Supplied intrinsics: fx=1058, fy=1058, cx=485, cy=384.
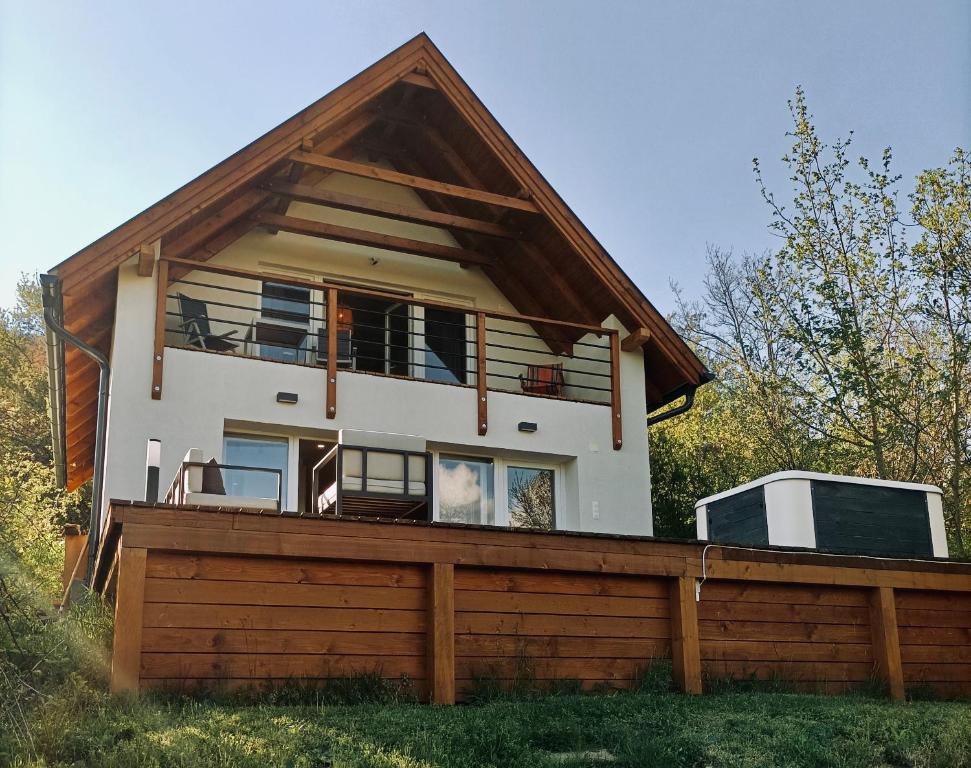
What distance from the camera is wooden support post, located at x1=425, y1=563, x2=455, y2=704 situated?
6629 millimetres

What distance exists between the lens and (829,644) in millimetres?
8211

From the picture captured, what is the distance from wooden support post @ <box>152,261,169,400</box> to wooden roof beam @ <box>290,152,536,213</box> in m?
1.77

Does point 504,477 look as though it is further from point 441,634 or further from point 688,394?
point 441,634

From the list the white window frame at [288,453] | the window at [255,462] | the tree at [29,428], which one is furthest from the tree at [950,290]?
the tree at [29,428]

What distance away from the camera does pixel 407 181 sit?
11.0 m

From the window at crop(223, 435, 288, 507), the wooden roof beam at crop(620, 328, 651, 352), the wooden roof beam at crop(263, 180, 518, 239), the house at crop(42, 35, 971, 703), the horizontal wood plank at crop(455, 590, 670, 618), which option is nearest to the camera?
the house at crop(42, 35, 971, 703)

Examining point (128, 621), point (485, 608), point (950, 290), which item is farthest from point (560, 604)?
point (950, 290)

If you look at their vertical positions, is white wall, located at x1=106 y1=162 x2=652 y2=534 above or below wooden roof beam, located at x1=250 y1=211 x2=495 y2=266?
below

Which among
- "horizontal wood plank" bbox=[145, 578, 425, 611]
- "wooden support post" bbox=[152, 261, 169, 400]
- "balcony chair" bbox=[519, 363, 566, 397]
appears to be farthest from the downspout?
"horizontal wood plank" bbox=[145, 578, 425, 611]

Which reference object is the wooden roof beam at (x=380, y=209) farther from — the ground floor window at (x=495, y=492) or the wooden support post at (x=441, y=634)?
the wooden support post at (x=441, y=634)

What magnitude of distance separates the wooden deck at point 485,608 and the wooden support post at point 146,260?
3.03 m

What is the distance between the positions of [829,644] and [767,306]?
962 centimetres

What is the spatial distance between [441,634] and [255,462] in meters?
4.23

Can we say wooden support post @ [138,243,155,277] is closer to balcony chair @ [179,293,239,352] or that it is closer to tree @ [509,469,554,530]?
balcony chair @ [179,293,239,352]
